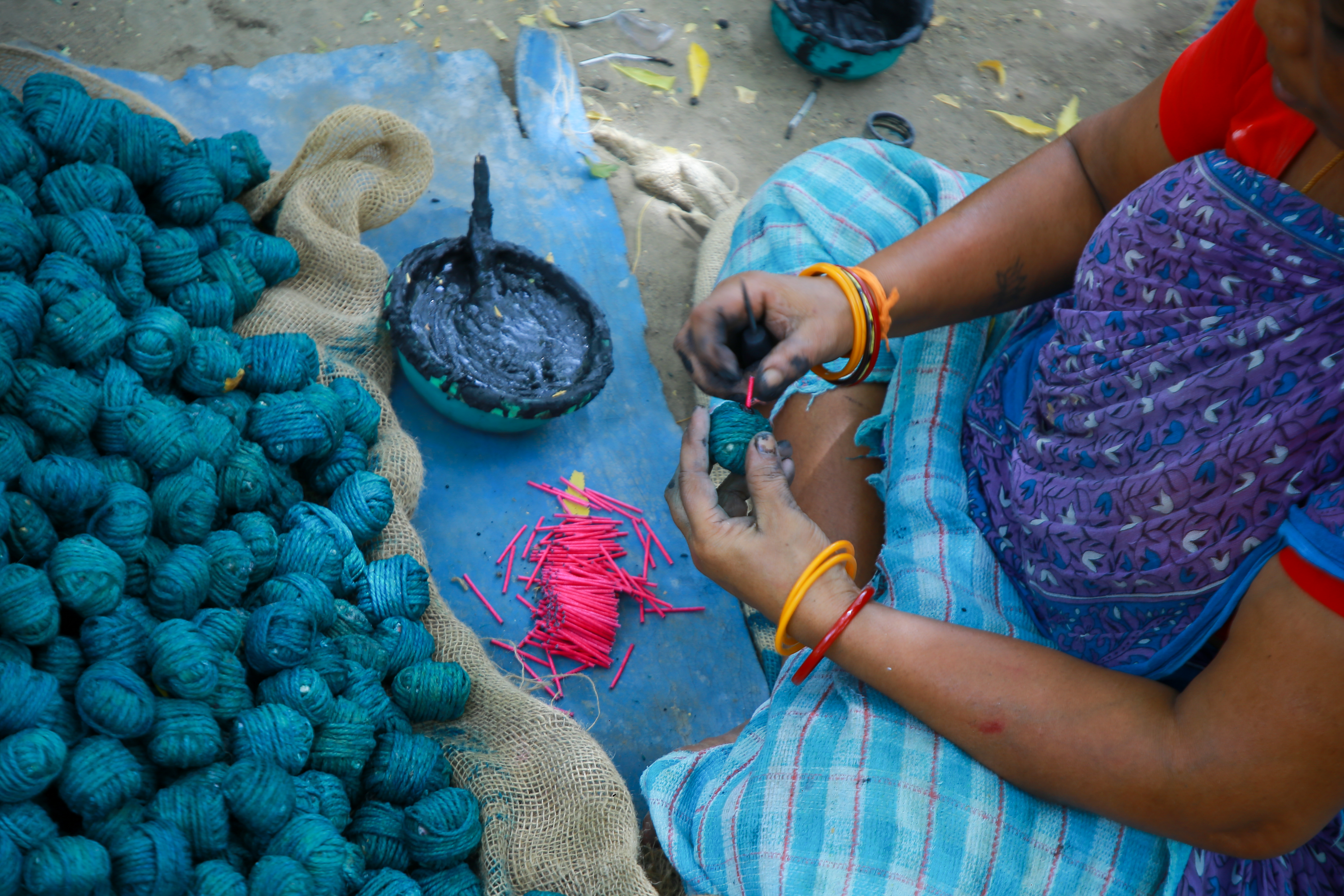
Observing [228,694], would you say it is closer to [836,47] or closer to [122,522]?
[122,522]

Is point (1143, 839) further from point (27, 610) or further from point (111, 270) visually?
point (111, 270)

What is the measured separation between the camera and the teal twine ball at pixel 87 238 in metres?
1.68

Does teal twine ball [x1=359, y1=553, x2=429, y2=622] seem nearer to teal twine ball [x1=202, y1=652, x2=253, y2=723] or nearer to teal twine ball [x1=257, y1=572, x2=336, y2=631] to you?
teal twine ball [x1=257, y1=572, x2=336, y2=631]

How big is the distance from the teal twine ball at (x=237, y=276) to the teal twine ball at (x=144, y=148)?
19 centimetres

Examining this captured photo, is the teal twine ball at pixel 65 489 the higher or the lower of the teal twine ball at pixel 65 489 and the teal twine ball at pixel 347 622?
the higher

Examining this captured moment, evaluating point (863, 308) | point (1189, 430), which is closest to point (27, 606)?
point (863, 308)

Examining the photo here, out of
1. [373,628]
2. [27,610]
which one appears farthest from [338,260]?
[27,610]

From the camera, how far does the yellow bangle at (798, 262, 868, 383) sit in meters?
1.74

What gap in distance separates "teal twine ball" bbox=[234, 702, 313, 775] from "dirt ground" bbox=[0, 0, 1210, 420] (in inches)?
54.4

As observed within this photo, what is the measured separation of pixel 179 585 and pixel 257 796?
359mm

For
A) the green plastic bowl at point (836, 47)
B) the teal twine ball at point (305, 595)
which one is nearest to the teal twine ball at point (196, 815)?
the teal twine ball at point (305, 595)

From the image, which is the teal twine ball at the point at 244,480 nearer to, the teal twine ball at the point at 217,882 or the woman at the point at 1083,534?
the teal twine ball at the point at 217,882

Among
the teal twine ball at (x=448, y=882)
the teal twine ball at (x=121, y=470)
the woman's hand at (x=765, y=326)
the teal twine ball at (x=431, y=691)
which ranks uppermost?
the woman's hand at (x=765, y=326)

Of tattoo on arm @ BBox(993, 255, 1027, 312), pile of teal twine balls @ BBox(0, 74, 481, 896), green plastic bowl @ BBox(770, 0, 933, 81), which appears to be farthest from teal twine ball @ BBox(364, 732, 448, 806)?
green plastic bowl @ BBox(770, 0, 933, 81)
